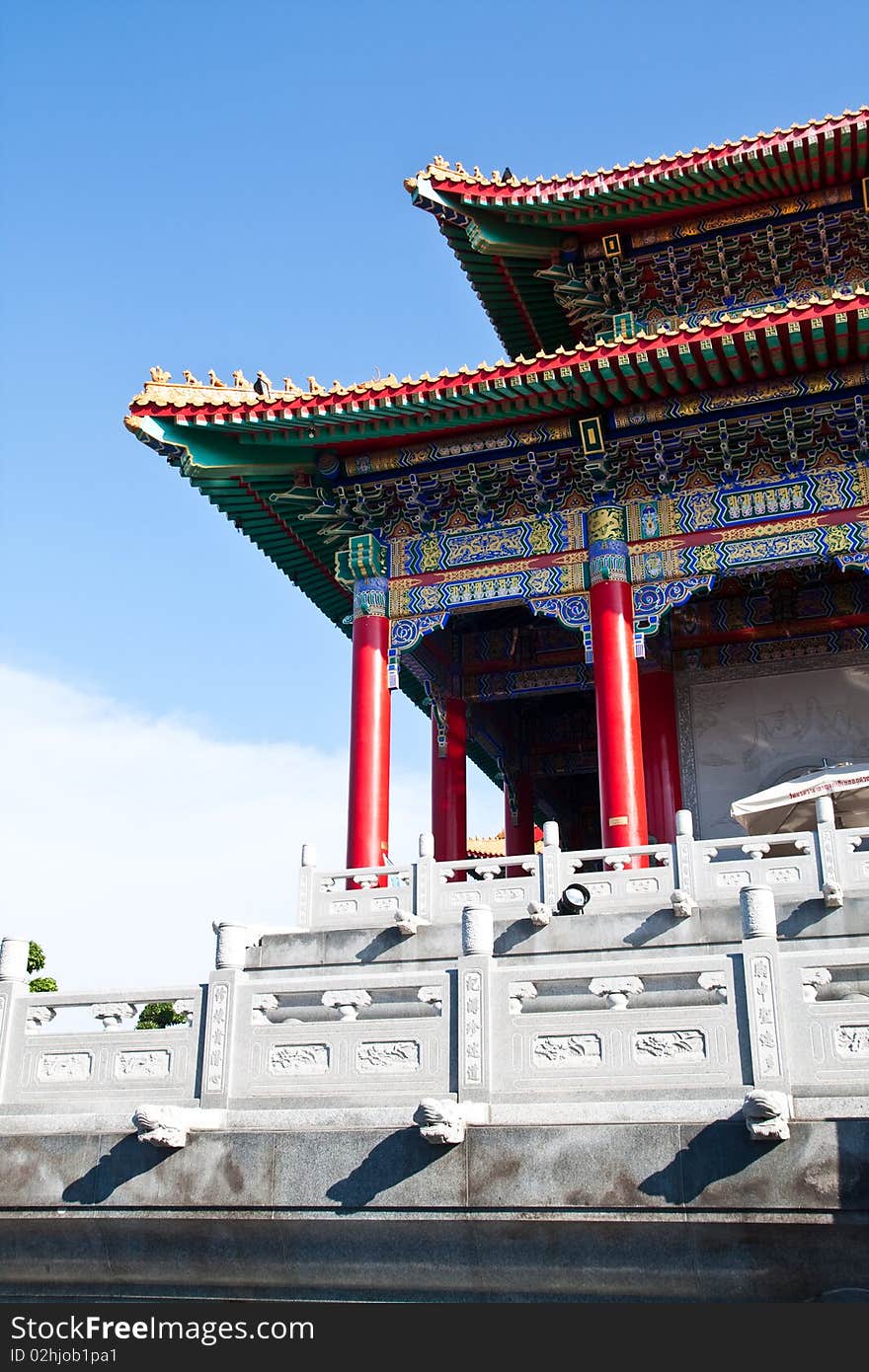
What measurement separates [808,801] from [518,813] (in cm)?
840

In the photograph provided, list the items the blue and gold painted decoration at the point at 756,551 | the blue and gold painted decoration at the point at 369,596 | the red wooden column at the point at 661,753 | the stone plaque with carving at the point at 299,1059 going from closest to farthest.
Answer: the stone plaque with carving at the point at 299,1059 < the blue and gold painted decoration at the point at 756,551 < the blue and gold painted decoration at the point at 369,596 < the red wooden column at the point at 661,753

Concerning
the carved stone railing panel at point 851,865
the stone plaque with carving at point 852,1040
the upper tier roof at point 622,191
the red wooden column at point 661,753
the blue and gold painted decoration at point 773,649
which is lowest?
the stone plaque with carving at point 852,1040

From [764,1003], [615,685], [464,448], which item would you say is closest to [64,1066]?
[764,1003]

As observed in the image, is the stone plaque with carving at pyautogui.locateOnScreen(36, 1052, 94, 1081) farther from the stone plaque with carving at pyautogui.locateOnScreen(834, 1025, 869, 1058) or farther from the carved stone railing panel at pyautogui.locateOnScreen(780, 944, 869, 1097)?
the stone plaque with carving at pyautogui.locateOnScreen(834, 1025, 869, 1058)

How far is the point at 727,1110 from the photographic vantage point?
691 centimetres

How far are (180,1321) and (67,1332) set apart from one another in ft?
2.32

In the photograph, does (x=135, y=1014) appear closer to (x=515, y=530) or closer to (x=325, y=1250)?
(x=325, y=1250)

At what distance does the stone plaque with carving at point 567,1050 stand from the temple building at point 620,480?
5491 millimetres

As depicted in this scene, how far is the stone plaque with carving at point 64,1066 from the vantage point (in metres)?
8.70

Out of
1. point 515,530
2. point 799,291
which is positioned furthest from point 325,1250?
point 799,291

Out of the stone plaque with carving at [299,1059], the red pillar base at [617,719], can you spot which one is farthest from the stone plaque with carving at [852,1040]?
the red pillar base at [617,719]

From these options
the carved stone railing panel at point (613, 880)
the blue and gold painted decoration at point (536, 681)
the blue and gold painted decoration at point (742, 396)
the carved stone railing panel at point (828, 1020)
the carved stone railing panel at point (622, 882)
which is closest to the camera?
the carved stone railing panel at point (828, 1020)

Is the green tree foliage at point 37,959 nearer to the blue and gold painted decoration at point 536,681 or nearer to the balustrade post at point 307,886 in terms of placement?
the blue and gold painted decoration at point 536,681

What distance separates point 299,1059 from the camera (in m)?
8.05
